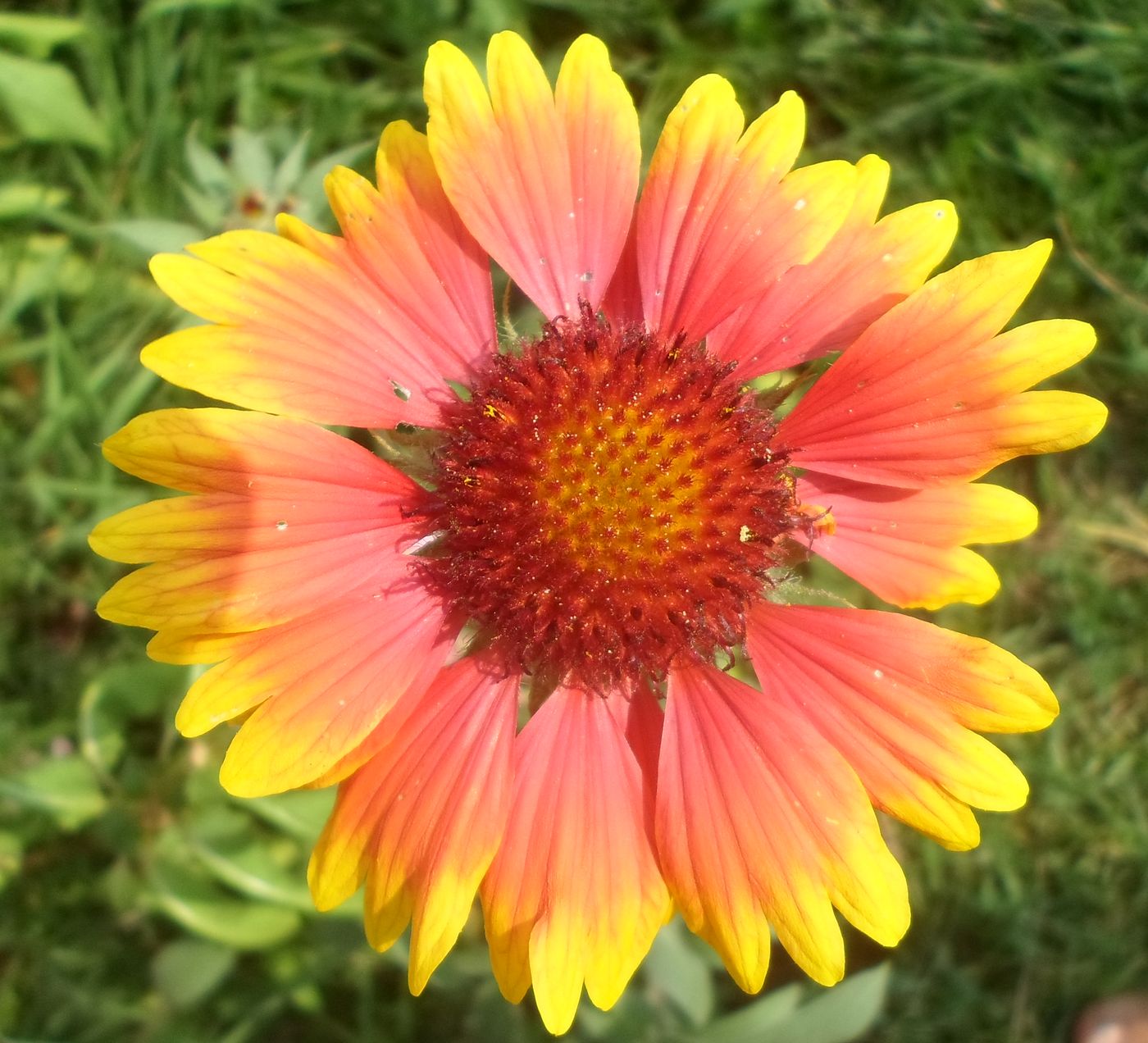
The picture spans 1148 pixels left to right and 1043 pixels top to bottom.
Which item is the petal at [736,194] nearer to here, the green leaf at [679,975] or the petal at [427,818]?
the petal at [427,818]

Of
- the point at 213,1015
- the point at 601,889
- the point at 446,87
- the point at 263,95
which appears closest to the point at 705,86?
the point at 446,87

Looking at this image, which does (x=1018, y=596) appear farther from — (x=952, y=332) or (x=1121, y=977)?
(x=952, y=332)

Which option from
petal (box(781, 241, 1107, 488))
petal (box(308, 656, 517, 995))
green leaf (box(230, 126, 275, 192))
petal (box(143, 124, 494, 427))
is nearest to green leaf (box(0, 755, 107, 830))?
petal (box(308, 656, 517, 995))

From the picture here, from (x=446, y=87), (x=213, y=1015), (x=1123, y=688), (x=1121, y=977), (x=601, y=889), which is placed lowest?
(x=213, y=1015)

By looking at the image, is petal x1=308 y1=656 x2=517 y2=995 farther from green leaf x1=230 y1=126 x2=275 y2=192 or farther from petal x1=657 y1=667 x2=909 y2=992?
green leaf x1=230 y1=126 x2=275 y2=192

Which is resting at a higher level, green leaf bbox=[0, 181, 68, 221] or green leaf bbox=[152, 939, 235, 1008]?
green leaf bbox=[0, 181, 68, 221]

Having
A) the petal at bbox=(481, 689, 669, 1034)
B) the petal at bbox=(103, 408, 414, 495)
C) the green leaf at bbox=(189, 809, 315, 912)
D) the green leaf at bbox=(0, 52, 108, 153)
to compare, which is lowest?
the green leaf at bbox=(189, 809, 315, 912)
